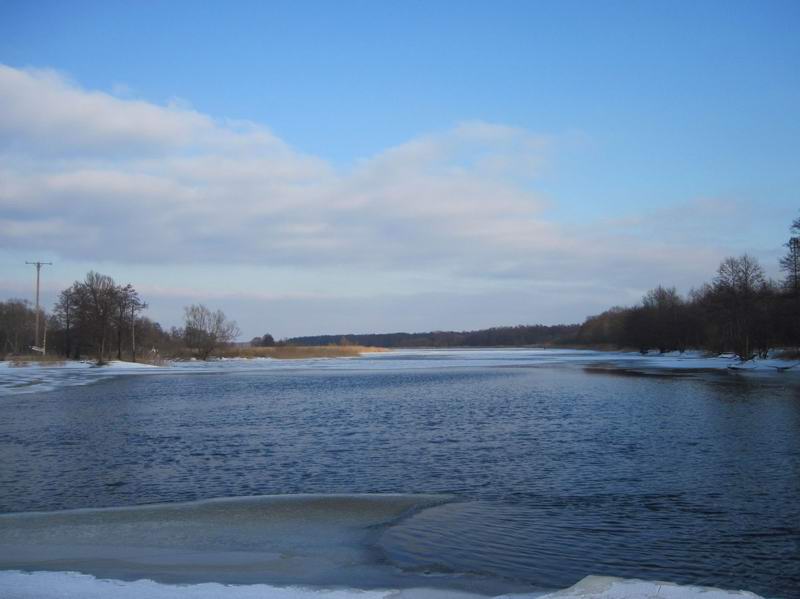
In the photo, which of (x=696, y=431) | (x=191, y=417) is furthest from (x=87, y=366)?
(x=696, y=431)

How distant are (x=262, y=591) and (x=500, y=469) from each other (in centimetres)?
853

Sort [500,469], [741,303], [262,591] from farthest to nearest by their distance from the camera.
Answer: [741,303]
[500,469]
[262,591]

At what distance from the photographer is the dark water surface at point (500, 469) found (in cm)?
909

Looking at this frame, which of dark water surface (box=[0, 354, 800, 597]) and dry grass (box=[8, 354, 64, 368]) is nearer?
dark water surface (box=[0, 354, 800, 597])

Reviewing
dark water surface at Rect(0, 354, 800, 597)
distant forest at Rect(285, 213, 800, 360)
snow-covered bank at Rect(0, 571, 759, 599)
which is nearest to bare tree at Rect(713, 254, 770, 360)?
distant forest at Rect(285, 213, 800, 360)

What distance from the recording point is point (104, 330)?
245 ft

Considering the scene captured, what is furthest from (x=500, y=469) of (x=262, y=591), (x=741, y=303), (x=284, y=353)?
(x=284, y=353)

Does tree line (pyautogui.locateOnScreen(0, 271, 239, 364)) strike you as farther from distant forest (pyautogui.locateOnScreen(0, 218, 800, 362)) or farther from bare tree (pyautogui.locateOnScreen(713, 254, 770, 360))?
bare tree (pyautogui.locateOnScreen(713, 254, 770, 360))

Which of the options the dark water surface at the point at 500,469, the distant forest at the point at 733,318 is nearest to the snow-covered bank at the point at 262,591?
the dark water surface at the point at 500,469

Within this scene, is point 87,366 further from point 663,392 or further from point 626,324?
point 626,324

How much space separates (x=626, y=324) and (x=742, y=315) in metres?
49.7

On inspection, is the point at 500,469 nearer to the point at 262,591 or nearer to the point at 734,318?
the point at 262,591

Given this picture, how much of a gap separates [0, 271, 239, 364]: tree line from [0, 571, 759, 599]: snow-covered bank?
7045 cm

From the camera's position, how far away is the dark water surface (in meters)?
9.09
